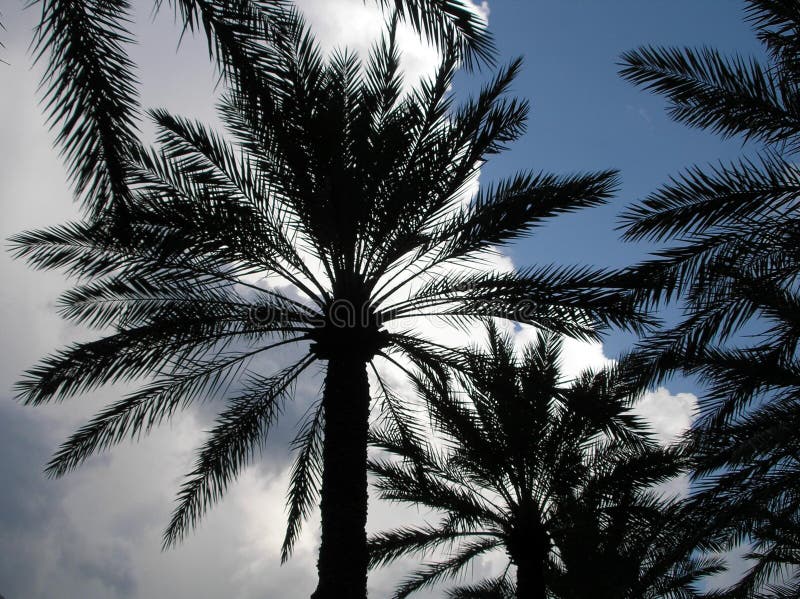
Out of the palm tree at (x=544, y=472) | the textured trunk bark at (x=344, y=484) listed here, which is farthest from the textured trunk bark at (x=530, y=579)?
the textured trunk bark at (x=344, y=484)

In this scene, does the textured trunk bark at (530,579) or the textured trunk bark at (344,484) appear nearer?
the textured trunk bark at (344,484)

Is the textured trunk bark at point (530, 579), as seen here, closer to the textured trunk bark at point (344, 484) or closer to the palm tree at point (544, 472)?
the palm tree at point (544, 472)

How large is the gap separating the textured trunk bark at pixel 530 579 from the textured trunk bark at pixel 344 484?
408 cm

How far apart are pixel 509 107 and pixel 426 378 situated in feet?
12.1

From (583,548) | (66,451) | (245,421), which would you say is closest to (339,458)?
(245,421)

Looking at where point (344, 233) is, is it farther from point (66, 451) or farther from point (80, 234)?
point (66, 451)

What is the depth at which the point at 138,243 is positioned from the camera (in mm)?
6770

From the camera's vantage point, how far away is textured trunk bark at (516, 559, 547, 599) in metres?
9.83

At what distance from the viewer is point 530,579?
9.90 metres

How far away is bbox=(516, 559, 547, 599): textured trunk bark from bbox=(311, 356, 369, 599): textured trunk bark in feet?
13.4

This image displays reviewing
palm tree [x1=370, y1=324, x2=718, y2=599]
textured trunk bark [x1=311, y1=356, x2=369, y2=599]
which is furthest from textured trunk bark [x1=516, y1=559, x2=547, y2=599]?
textured trunk bark [x1=311, y1=356, x2=369, y2=599]

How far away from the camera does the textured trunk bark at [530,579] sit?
9828mm

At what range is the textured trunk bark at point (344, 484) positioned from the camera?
21.6 feet

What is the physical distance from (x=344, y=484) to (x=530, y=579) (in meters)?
4.52
